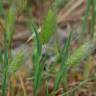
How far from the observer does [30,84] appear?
1.42 metres

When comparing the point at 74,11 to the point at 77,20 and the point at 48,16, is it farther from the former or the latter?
the point at 48,16

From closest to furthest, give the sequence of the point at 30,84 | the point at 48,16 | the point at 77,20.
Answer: the point at 48,16 < the point at 30,84 < the point at 77,20

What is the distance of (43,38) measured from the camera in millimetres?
1037

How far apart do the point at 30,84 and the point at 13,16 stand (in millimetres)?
284

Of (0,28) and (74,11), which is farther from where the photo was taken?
(74,11)

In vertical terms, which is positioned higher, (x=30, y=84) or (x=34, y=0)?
(x=34, y=0)

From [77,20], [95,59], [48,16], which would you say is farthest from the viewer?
[77,20]

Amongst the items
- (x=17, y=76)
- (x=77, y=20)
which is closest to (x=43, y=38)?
(x=17, y=76)

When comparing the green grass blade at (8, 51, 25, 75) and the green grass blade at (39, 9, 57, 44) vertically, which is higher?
the green grass blade at (39, 9, 57, 44)

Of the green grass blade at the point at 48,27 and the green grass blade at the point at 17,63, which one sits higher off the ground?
the green grass blade at the point at 48,27

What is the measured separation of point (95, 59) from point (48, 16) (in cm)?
61

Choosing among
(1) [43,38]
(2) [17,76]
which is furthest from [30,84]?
(1) [43,38]

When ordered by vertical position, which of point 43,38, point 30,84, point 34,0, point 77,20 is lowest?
point 30,84

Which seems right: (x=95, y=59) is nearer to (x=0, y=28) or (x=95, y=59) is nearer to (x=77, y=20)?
(x=77, y=20)
